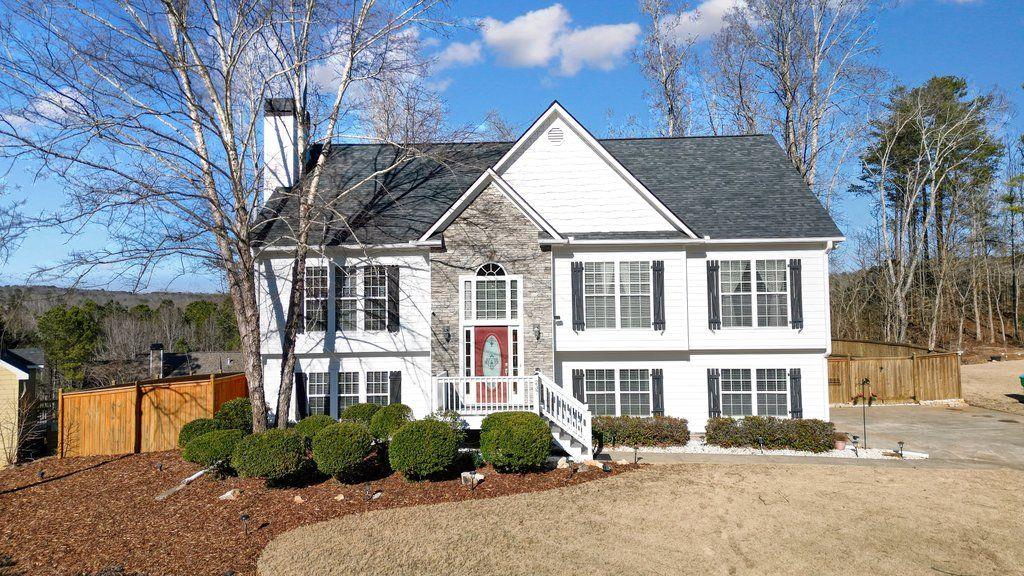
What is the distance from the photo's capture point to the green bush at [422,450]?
10211 mm

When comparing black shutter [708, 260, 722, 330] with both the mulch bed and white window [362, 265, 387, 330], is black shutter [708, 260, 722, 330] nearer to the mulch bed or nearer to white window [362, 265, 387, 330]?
the mulch bed

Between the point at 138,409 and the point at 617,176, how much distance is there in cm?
1347

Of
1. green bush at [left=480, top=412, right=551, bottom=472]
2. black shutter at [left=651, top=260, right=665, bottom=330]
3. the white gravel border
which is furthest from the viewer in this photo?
black shutter at [left=651, top=260, right=665, bottom=330]

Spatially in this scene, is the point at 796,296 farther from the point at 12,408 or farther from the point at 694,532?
the point at 12,408

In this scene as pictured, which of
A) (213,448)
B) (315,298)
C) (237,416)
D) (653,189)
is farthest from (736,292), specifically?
(237,416)

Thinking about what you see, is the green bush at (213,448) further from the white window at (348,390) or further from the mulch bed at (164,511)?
the white window at (348,390)

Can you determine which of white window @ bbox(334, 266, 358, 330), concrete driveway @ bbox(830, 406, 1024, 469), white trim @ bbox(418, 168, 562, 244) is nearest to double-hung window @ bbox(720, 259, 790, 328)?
concrete driveway @ bbox(830, 406, 1024, 469)

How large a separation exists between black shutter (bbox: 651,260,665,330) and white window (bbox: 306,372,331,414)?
8.70 metres

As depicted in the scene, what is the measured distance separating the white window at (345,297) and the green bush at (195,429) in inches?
149

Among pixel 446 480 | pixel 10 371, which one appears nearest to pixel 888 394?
pixel 446 480

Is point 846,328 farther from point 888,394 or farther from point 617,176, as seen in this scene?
point 617,176

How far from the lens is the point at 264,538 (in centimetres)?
819

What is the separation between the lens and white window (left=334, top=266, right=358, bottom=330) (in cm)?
1495

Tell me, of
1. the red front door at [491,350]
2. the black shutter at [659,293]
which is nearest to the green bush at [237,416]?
the red front door at [491,350]
